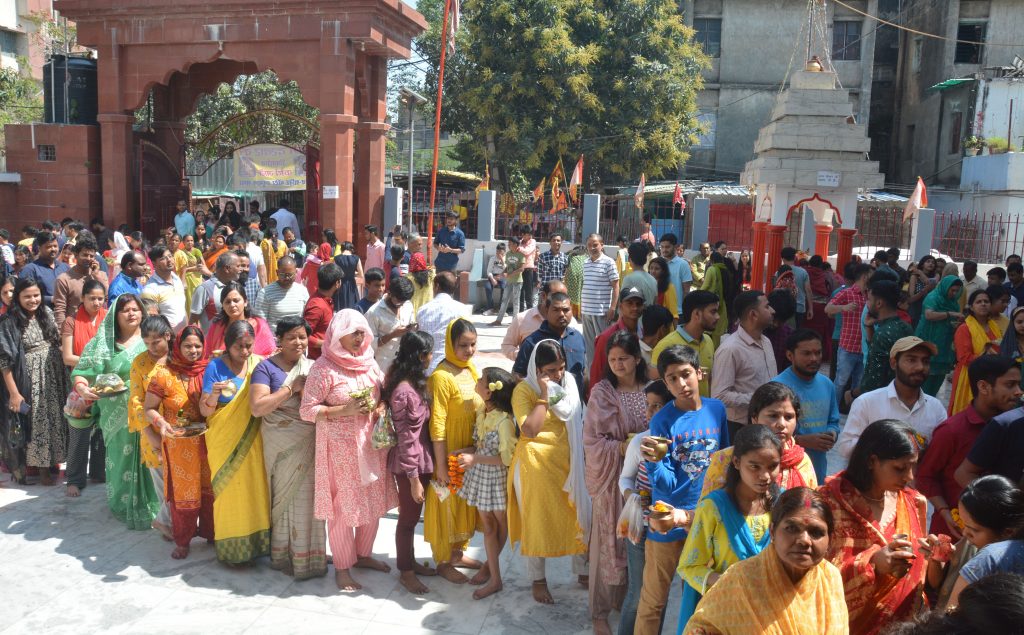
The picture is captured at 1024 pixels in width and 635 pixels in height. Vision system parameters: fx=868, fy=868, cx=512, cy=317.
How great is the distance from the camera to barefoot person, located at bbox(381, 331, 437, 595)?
4.66 metres

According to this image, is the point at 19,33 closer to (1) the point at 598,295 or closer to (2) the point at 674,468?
(1) the point at 598,295

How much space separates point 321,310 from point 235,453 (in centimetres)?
183

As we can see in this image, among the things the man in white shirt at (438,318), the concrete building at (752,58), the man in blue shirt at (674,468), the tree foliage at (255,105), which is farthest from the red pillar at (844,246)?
the concrete building at (752,58)

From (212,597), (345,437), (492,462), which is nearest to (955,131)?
(492,462)

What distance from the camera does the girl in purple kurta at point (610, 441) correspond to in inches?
162

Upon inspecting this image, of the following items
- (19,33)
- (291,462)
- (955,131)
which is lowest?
(291,462)

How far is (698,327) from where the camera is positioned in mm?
5039

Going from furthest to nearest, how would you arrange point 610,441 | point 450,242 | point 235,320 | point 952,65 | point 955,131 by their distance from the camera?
point 952,65 → point 955,131 → point 450,242 → point 235,320 → point 610,441

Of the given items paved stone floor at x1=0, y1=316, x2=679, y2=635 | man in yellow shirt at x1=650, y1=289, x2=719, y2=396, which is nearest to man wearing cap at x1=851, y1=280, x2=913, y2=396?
man in yellow shirt at x1=650, y1=289, x2=719, y2=396

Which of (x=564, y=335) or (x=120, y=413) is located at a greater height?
(x=564, y=335)

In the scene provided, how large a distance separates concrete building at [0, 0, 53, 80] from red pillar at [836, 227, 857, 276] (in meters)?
27.5

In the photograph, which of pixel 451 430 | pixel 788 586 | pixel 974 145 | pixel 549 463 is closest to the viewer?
pixel 788 586

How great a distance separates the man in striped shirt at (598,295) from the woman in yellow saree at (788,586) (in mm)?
5858

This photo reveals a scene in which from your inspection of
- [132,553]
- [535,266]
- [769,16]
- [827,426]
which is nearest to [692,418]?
[827,426]
